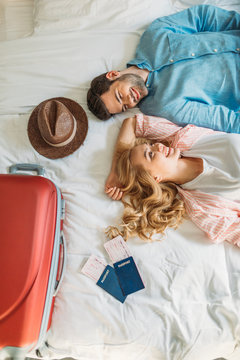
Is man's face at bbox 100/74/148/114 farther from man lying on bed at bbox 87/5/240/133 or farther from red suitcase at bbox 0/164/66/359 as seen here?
red suitcase at bbox 0/164/66/359

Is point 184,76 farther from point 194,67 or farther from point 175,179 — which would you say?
point 175,179

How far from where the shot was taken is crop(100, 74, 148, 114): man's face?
5.00 feet

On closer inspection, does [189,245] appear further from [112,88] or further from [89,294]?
[112,88]

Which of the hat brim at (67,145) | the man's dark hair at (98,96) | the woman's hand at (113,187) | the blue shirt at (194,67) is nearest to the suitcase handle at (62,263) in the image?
the woman's hand at (113,187)

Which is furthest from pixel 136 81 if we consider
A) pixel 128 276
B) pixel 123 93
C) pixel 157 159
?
pixel 128 276

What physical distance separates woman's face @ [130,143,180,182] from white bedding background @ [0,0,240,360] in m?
0.24

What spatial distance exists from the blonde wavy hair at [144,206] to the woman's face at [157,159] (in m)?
0.03

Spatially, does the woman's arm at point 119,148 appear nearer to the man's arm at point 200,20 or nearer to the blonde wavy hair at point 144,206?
the blonde wavy hair at point 144,206

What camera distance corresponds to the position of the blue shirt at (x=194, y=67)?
5.02ft

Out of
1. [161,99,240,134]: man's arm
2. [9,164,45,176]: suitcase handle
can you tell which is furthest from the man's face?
[9,164,45,176]: suitcase handle

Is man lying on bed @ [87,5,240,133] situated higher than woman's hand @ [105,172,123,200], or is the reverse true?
man lying on bed @ [87,5,240,133]

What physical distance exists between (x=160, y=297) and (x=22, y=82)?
1.62 meters

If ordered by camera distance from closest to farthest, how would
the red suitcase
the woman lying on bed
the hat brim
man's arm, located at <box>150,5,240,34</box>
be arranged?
the red suitcase
the woman lying on bed
the hat brim
man's arm, located at <box>150,5,240,34</box>

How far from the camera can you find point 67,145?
1.50 metres
